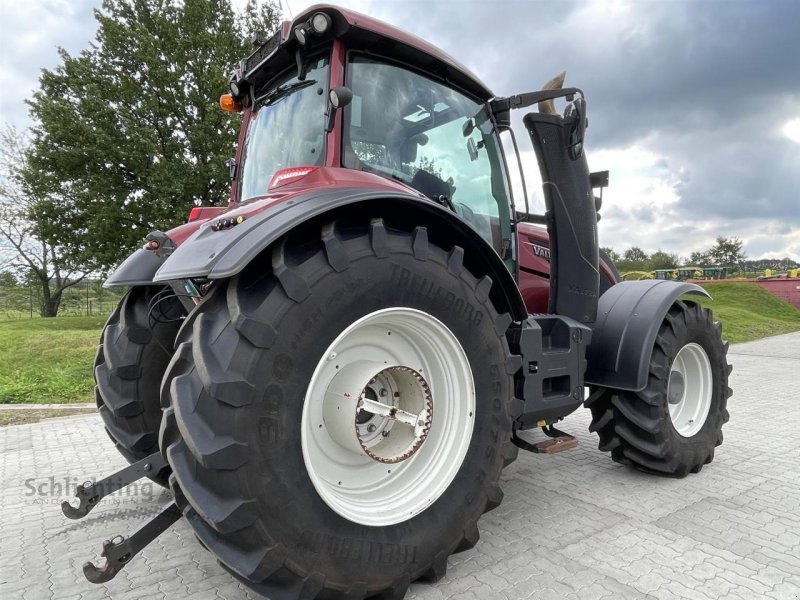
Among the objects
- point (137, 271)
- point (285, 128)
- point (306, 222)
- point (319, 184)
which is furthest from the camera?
point (285, 128)

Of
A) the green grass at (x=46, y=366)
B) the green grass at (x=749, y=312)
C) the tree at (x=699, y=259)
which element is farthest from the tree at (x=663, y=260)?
the green grass at (x=46, y=366)

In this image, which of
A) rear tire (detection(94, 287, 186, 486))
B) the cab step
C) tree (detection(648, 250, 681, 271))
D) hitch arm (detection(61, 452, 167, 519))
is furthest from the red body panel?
tree (detection(648, 250, 681, 271))

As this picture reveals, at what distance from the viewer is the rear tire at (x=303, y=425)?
1615 millimetres

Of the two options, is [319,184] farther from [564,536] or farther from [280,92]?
[564,536]

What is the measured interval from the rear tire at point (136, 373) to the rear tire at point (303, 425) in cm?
121

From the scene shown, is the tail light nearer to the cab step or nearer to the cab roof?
the cab roof

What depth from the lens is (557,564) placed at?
234 centimetres

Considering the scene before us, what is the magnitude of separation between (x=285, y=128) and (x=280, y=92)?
208 mm

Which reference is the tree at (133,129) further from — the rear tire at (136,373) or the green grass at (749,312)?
the green grass at (749,312)

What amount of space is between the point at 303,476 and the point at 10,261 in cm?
2792

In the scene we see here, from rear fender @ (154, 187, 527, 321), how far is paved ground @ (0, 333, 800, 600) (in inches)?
51.5

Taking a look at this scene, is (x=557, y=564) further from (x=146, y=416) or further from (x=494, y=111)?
(x=494, y=111)

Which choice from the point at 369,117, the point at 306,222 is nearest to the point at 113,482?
the point at 306,222

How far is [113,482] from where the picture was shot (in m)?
2.18
